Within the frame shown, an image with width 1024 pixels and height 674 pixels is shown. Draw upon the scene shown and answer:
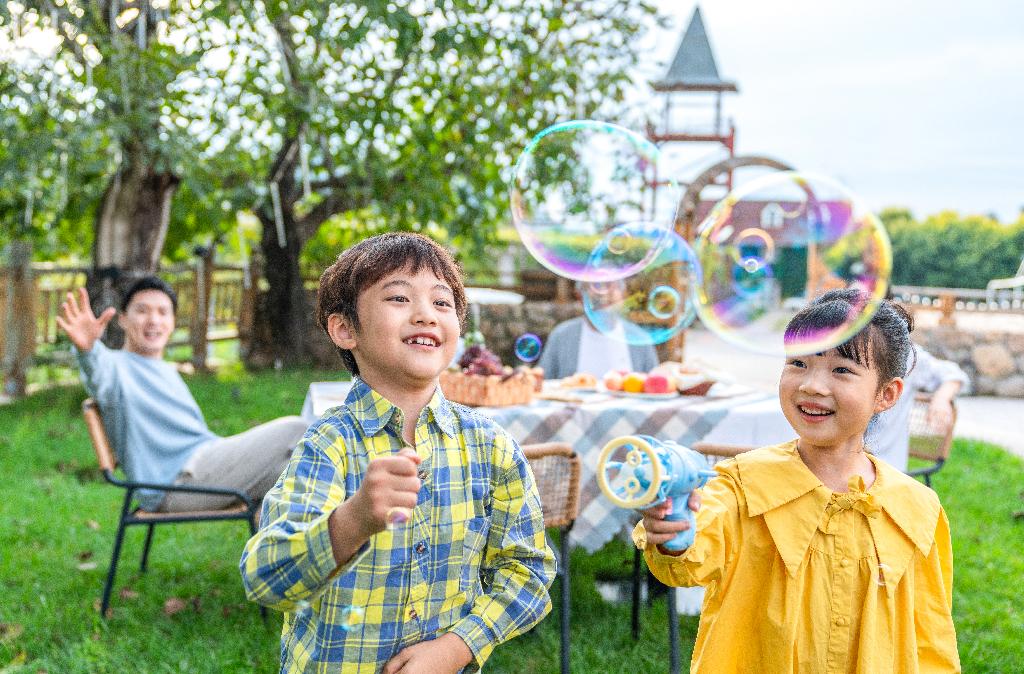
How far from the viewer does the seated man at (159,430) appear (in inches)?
138

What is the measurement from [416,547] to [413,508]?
0.55 feet

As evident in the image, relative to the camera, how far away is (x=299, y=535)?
1269mm

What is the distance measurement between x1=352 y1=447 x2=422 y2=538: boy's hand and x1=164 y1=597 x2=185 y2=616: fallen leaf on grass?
2776mm

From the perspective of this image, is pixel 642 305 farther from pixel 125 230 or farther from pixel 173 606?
pixel 125 230

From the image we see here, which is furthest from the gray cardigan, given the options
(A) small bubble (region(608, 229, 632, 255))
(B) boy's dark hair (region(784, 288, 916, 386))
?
(B) boy's dark hair (region(784, 288, 916, 386))

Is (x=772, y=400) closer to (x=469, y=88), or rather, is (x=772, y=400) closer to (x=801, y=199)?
(x=801, y=199)

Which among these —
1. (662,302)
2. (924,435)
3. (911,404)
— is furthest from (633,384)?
(924,435)

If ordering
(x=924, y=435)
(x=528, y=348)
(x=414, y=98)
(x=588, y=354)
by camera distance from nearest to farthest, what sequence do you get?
(x=528, y=348), (x=924, y=435), (x=588, y=354), (x=414, y=98)

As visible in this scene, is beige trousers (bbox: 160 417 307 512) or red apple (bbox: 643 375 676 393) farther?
red apple (bbox: 643 375 676 393)

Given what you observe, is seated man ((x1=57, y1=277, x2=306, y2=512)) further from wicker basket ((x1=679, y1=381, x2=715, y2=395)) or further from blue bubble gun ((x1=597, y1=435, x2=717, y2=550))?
blue bubble gun ((x1=597, y1=435, x2=717, y2=550))

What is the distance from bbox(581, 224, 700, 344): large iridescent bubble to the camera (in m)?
3.48

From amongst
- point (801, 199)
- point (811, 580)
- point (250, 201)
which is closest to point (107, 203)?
point (250, 201)

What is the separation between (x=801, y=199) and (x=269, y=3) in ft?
17.6

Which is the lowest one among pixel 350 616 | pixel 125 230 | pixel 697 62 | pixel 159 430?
pixel 159 430
